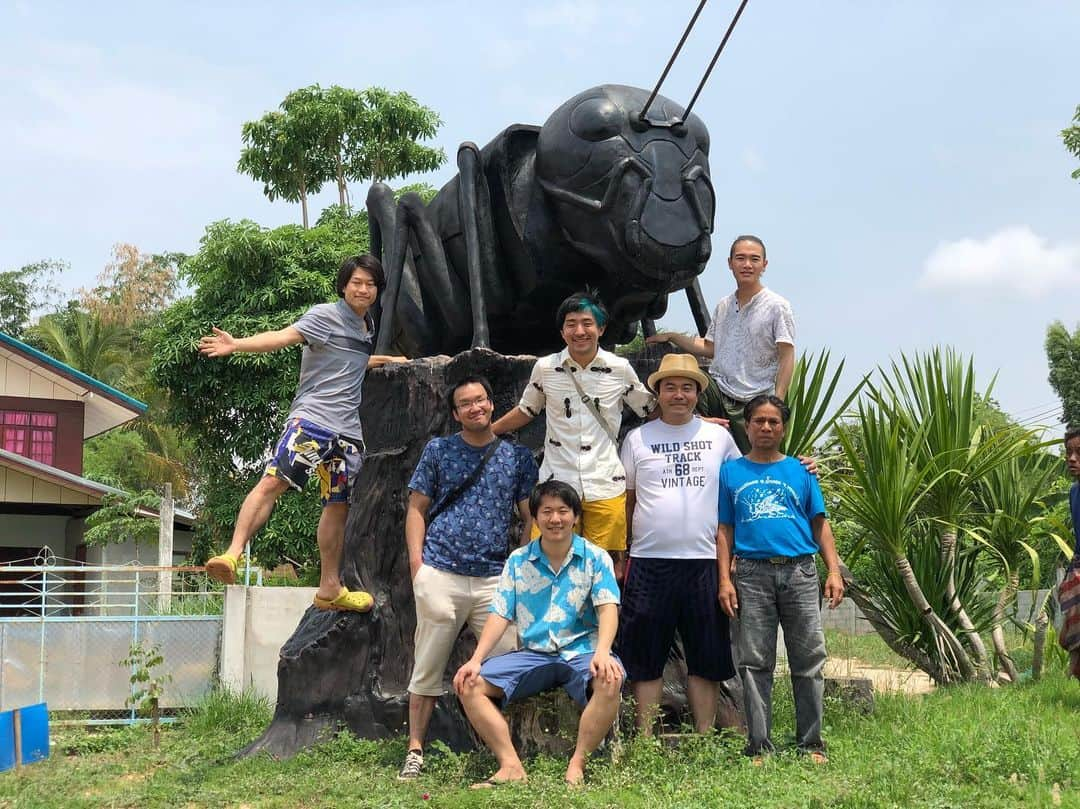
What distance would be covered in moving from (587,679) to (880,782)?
1.12 m

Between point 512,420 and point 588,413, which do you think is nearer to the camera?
point 588,413

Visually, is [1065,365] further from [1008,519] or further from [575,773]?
[575,773]

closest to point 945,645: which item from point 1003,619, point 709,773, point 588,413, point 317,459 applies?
point 1003,619

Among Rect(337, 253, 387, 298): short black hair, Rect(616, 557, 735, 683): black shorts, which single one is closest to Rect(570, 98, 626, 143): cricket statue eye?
Rect(337, 253, 387, 298): short black hair

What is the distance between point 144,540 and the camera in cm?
1862

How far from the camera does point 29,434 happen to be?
18312mm

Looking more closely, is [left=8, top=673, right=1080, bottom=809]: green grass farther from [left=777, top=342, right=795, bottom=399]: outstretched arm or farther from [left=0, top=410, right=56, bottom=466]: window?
[left=0, top=410, right=56, bottom=466]: window

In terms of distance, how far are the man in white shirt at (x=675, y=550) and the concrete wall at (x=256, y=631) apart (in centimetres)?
531

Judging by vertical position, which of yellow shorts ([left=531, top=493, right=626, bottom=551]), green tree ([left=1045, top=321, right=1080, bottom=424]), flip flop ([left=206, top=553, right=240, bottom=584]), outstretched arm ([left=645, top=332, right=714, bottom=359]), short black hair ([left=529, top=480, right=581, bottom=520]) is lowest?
flip flop ([left=206, top=553, right=240, bottom=584])

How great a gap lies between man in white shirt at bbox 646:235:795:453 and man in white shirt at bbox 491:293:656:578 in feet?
1.73

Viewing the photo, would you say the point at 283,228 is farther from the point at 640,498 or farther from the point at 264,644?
the point at 640,498

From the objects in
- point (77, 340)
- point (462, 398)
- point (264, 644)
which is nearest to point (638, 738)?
point (462, 398)

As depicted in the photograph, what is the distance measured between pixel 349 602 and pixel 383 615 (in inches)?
8.3

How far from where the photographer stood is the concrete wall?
942cm
